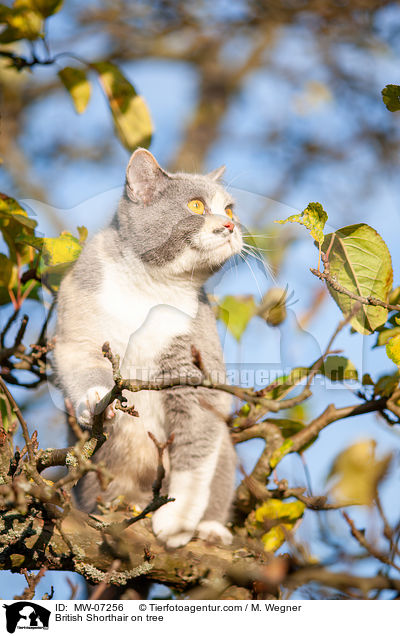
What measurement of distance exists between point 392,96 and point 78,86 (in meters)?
1.14

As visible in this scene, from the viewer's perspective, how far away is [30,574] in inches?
57.5

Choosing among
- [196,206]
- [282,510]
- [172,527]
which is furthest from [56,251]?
[282,510]

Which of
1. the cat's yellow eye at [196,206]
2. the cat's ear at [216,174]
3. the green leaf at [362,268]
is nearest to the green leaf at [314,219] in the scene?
the green leaf at [362,268]

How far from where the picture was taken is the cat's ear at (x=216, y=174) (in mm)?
1902

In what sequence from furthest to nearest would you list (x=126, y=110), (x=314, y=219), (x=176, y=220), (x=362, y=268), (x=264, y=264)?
(x=126, y=110) < (x=176, y=220) < (x=264, y=264) < (x=362, y=268) < (x=314, y=219)

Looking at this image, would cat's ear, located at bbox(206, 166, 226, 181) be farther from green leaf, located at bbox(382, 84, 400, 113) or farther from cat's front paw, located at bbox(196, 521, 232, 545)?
cat's front paw, located at bbox(196, 521, 232, 545)

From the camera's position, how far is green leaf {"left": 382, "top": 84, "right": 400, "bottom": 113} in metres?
1.36

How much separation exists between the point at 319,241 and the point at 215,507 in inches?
45.6

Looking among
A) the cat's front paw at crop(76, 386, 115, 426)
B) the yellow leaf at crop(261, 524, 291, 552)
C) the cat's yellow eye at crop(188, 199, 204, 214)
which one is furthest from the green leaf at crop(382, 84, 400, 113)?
the yellow leaf at crop(261, 524, 291, 552)

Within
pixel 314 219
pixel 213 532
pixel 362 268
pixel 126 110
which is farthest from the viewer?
pixel 213 532

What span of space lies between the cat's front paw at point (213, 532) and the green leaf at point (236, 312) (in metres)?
0.69

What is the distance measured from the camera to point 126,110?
1881mm

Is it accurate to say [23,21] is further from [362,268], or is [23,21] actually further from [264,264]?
[362,268]
